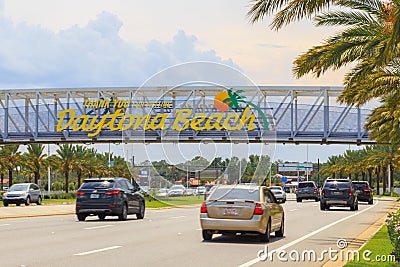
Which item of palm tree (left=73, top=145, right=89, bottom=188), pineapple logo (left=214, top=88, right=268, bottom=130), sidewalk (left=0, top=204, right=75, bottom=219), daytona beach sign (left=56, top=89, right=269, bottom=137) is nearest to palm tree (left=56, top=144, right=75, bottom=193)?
palm tree (left=73, top=145, right=89, bottom=188)

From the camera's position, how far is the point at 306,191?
6347cm

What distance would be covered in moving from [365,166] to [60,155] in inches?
1712

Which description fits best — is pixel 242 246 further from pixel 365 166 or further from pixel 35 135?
pixel 365 166

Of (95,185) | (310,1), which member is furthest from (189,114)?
(310,1)

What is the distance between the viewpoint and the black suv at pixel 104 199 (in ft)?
95.8

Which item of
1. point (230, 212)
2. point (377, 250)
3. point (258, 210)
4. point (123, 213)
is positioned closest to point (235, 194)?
point (230, 212)

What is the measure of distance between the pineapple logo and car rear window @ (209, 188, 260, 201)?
28493 mm

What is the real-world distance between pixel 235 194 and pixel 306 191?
44.7 metres

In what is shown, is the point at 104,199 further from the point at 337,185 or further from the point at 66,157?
the point at 66,157

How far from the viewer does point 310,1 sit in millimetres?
18141

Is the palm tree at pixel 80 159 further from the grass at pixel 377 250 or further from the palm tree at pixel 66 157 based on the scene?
the grass at pixel 377 250

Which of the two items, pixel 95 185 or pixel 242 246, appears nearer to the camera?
pixel 242 246

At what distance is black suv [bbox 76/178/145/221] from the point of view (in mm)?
29188

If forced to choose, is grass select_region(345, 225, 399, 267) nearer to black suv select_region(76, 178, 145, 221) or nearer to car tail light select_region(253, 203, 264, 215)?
car tail light select_region(253, 203, 264, 215)
